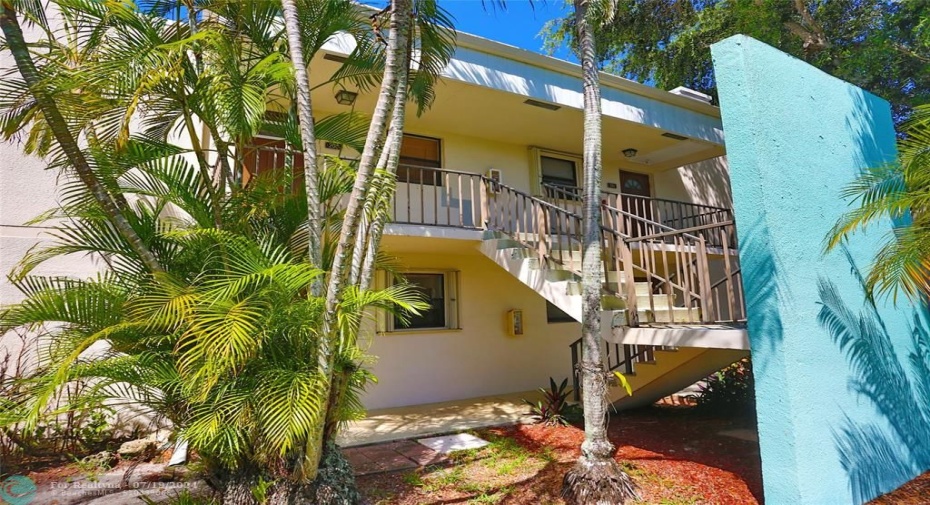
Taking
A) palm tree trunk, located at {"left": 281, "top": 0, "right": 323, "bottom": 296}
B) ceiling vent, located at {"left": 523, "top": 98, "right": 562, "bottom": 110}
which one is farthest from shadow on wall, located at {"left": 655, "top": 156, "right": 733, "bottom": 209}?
palm tree trunk, located at {"left": 281, "top": 0, "right": 323, "bottom": 296}

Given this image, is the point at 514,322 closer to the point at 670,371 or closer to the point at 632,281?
the point at 670,371

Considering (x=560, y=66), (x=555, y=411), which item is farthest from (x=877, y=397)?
(x=560, y=66)

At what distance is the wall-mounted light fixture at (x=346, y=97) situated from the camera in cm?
743

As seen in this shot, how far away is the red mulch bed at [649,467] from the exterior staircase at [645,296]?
0.71 m

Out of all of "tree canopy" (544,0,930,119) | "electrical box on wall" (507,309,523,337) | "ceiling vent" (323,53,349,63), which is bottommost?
"electrical box on wall" (507,309,523,337)

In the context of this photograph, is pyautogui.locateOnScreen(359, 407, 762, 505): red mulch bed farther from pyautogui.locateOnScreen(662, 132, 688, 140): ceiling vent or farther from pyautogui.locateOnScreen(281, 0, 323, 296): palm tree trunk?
pyautogui.locateOnScreen(662, 132, 688, 140): ceiling vent

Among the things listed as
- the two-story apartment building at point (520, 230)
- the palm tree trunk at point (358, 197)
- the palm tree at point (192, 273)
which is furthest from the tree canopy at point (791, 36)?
the palm tree at point (192, 273)

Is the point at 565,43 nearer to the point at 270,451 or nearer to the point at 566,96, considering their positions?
the point at 566,96

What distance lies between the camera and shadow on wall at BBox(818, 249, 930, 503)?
4.40 metres

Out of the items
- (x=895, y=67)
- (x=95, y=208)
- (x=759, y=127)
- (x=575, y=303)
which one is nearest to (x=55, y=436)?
(x=95, y=208)

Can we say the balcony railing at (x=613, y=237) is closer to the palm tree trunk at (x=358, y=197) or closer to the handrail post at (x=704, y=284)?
the handrail post at (x=704, y=284)

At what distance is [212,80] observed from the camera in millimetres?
3635

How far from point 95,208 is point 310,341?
1.84 meters

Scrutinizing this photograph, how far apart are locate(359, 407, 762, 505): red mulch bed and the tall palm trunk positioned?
282 mm
